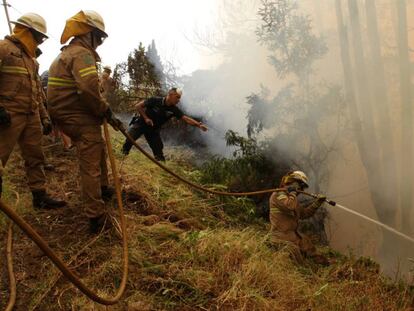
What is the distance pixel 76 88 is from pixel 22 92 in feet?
2.09

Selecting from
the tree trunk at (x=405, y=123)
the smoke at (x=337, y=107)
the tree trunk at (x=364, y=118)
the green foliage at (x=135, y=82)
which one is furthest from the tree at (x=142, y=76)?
the tree trunk at (x=405, y=123)

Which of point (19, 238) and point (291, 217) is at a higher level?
point (19, 238)

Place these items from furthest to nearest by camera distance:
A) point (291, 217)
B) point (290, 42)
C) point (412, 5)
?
1. point (412, 5)
2. point (290, 42)
3. point (291, 217)

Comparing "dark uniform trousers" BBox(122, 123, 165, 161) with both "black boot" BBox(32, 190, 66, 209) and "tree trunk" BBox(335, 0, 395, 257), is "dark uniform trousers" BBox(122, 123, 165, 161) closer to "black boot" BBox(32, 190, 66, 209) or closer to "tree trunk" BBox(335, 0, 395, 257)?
"black boot" BBox(32, 190, 66, 209)

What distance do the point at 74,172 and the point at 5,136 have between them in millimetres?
1840

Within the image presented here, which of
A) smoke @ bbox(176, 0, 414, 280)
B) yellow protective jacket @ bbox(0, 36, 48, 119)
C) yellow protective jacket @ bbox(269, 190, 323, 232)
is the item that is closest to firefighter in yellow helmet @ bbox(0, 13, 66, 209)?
yellow protective jacket @ bbox(0, 36, 48, 119)

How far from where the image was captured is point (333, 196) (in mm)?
14672

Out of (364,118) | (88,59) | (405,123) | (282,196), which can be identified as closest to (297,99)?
(364,118)

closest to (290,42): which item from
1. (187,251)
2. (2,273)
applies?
(187,251)

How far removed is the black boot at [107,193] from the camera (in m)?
4.40

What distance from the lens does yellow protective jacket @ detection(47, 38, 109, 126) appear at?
3357 mm

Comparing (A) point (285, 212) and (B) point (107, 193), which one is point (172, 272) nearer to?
(B) point (107, 193)

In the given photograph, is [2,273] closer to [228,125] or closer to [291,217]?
[291,217]

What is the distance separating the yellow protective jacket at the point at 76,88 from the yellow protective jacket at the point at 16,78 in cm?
36
